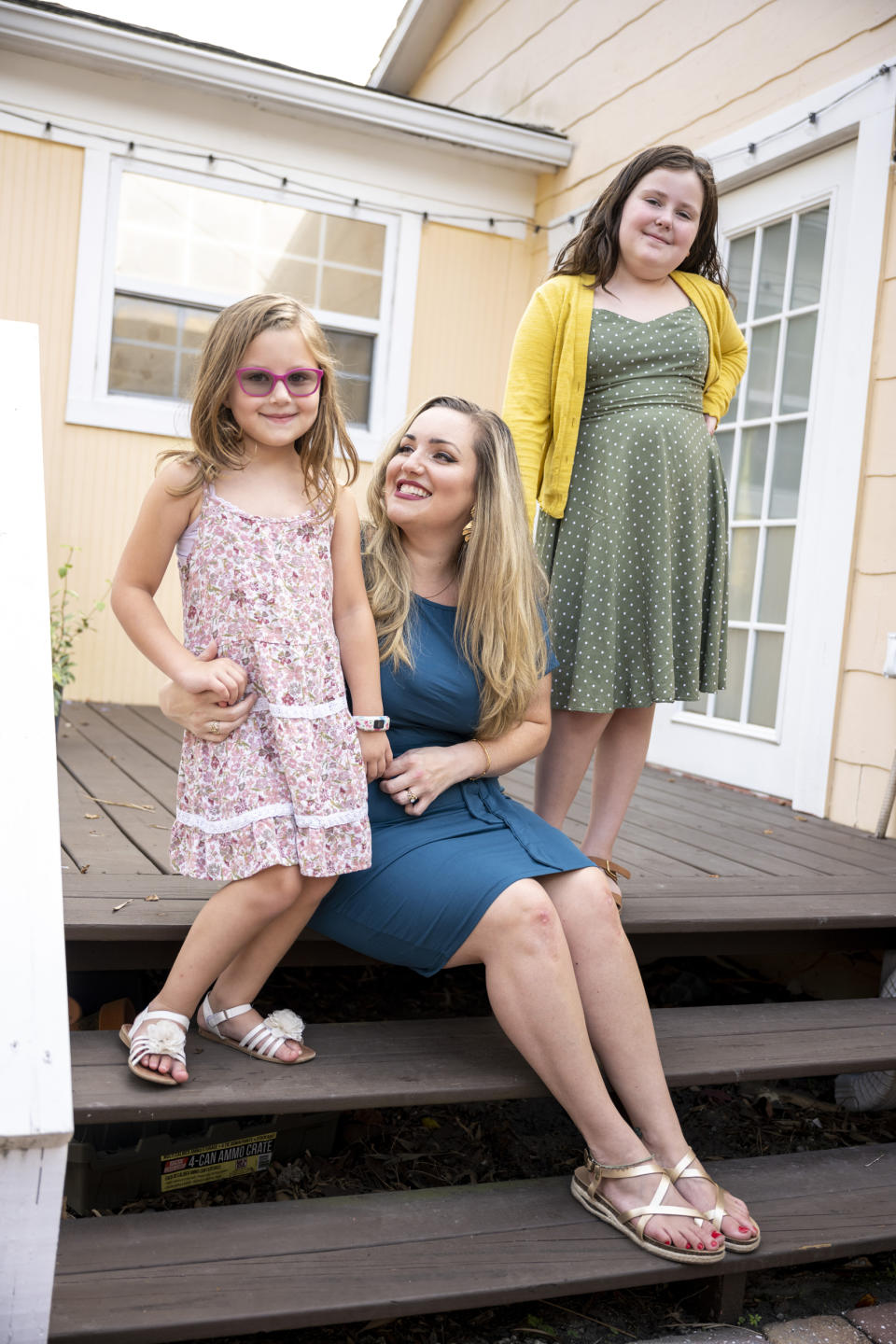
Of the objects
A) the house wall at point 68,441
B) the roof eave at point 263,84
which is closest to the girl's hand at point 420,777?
the house wall at point 68,441

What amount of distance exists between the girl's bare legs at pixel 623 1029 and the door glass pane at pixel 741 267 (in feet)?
9.49

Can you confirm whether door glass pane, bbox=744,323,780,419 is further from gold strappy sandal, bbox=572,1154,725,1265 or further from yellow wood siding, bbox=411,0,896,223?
gold strappy sandal, bbox=572,1154,725,1265

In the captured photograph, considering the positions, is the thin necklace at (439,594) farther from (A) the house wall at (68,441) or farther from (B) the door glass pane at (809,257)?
(A) the house wall at (68,441)

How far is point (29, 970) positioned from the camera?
4.29 ft

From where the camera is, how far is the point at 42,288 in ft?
15.1

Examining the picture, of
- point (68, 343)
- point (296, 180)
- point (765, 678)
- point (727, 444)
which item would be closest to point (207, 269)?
point (296, 180)

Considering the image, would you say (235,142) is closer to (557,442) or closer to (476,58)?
(476,58)

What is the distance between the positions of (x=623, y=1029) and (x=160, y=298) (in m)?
3.98

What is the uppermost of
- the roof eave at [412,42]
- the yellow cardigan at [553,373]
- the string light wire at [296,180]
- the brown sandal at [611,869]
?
the roof eave at [412,42]

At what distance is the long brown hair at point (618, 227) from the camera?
221cm

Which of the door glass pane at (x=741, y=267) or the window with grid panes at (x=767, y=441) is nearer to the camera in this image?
the window with grid panes at (x=767, y=441)

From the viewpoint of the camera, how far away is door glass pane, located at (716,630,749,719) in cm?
400

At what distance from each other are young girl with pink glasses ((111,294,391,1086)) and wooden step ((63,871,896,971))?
0.21 m

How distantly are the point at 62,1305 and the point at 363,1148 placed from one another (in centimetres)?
90
